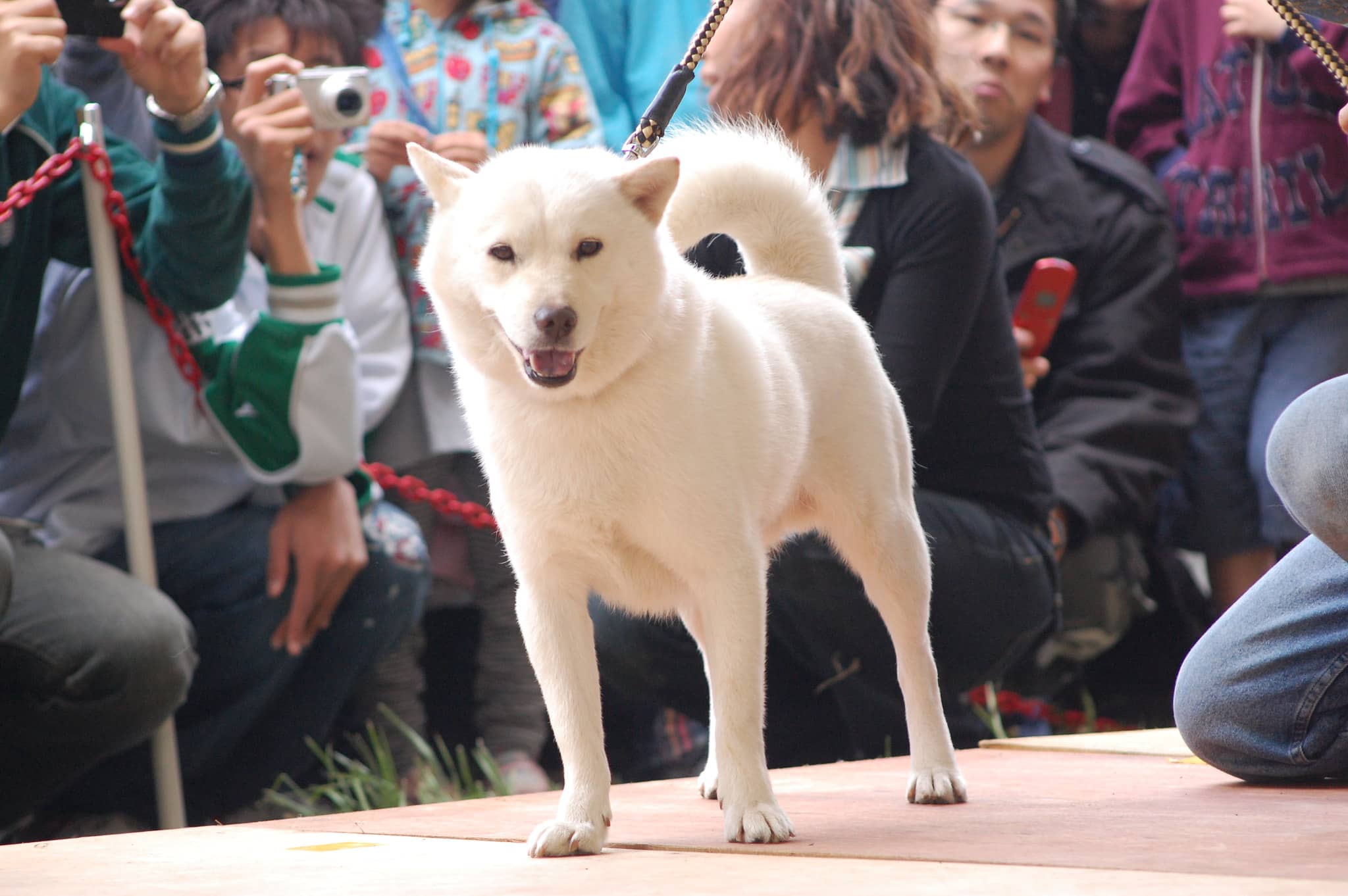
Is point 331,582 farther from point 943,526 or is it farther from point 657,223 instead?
point 657,223

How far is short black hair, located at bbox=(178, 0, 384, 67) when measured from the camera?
3.21 meters

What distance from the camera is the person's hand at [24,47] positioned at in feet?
8.07

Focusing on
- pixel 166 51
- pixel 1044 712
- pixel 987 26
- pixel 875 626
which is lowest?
pixel 1044 712

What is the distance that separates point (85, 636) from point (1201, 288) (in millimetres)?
2740

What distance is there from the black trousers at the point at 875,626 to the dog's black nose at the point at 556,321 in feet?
4.11

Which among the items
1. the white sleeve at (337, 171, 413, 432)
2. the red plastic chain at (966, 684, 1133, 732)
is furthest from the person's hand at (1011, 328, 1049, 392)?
the white sleeve at (337, 171, 413, 432)

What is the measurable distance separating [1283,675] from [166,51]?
7.05 ft

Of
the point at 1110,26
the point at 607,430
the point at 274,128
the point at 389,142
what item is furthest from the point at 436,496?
the point at 1110,26

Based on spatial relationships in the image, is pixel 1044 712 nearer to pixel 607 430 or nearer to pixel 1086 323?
pixel 1086 323

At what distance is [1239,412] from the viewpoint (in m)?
3.60

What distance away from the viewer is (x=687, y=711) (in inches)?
115

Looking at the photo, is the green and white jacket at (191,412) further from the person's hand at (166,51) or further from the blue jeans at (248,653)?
the person's hand at (166,51)

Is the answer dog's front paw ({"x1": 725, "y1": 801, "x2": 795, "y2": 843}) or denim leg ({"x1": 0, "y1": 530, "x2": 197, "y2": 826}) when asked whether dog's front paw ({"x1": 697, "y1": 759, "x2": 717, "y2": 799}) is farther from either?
denim leg ({"x1": 0, "y1": 530, "x2": 197, "y2": 826})

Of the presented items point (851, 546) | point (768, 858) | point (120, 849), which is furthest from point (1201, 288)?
point (120, 849)
